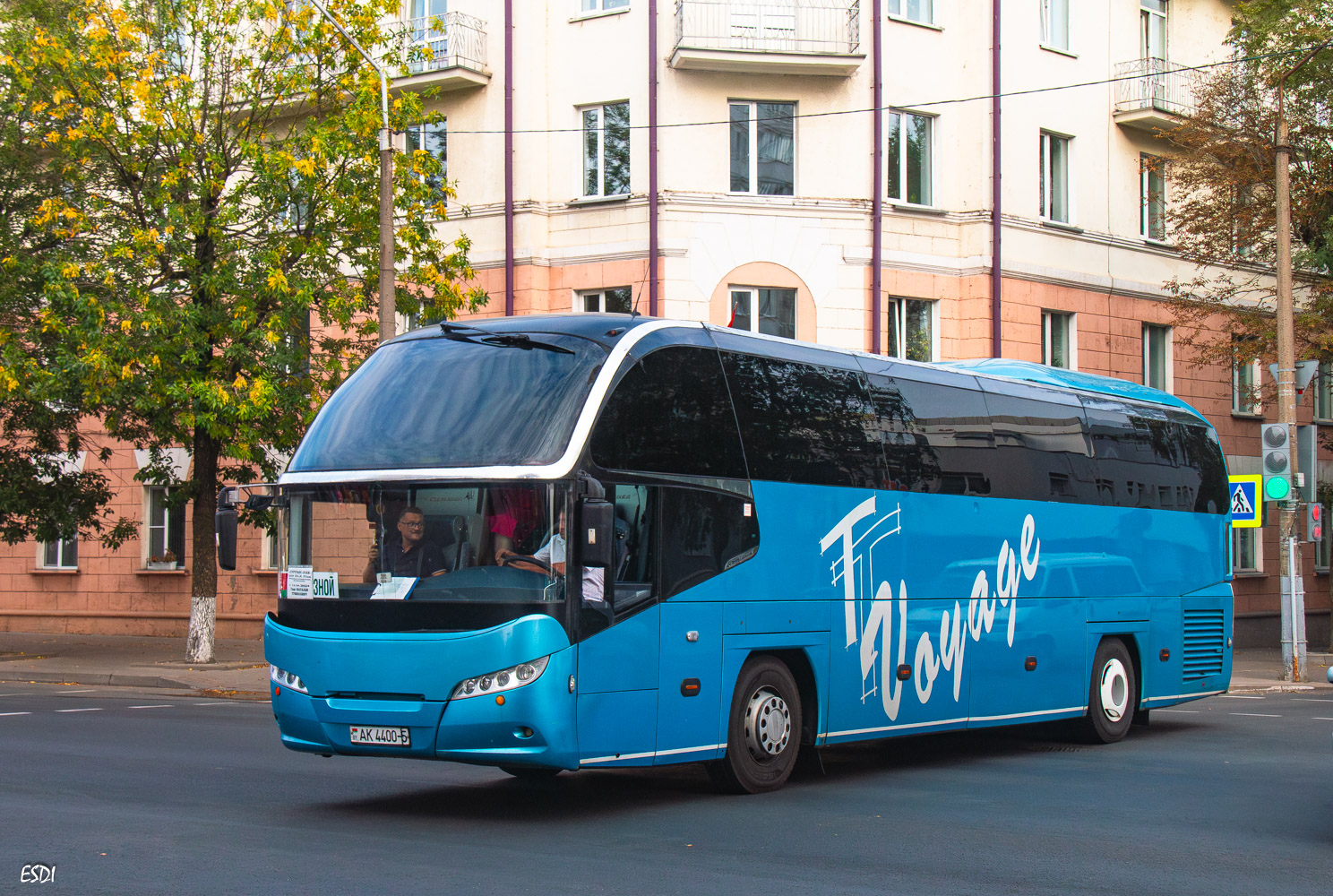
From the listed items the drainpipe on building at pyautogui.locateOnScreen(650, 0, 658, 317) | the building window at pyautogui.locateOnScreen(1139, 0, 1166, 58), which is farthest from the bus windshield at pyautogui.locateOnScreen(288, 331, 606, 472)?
the building window at pyautogui.locateOnScreen(1139, 0, 1166, 58)

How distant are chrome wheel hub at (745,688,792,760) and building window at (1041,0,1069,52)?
70.2ft

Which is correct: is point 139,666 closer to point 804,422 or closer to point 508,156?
point 508,156

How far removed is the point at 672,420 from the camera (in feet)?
32.4

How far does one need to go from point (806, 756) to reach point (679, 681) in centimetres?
352

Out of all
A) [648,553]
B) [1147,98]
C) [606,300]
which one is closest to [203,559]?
[606,300]

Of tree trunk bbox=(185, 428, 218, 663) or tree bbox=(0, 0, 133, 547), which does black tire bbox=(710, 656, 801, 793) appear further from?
tree trunk bbox=(185, 428, 218, 663)

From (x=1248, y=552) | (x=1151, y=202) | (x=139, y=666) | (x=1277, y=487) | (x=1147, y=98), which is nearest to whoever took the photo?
(x=1277, y=487)

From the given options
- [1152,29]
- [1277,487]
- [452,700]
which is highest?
[1152,29]

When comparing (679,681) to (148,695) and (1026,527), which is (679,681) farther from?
(148,695)

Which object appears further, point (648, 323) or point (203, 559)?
point (203, 559)

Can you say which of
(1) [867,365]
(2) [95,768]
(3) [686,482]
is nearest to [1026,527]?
(1) [867,365]

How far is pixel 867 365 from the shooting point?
12016 mm

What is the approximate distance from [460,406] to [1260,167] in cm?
2257

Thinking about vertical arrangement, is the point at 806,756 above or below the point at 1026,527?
below
